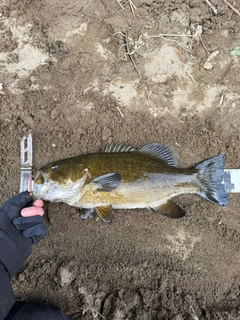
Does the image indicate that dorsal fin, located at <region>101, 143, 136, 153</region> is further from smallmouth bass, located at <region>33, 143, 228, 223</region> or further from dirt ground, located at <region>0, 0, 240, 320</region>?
dirt ground, located at <region>0, 0, 240, 320</region>

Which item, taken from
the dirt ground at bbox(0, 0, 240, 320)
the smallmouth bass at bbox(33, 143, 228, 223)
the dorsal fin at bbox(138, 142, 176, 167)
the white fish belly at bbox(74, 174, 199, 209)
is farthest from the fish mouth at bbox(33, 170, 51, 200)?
the dorsal fin at bbox(138, 142, 176, 167)

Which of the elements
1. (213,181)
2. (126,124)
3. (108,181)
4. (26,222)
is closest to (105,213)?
(108,181)

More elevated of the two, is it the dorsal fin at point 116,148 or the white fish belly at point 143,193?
the dorsal fin at point 116,148

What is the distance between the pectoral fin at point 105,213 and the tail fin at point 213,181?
1043 millimetres

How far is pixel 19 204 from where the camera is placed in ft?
11.3

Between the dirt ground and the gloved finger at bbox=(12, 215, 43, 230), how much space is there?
0.53m

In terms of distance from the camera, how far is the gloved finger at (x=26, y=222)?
3355 millimetres

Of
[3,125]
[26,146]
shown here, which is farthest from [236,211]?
[3,125]

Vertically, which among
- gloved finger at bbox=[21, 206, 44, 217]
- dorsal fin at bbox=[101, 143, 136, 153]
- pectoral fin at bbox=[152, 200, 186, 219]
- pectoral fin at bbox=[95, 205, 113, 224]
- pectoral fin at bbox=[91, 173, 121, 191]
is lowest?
pectoral fin at bbox=[152, 200, 186, 219]

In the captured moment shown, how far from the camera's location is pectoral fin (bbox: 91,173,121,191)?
3.55m

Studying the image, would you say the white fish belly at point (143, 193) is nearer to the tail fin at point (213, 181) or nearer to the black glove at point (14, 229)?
the tail fin at point (213, 181)

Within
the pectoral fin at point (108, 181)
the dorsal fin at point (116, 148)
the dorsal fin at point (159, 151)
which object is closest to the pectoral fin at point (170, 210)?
the dorsal fin at point (159, 151)

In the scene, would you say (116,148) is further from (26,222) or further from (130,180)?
(26,222)

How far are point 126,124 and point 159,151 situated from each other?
1.79 ft
